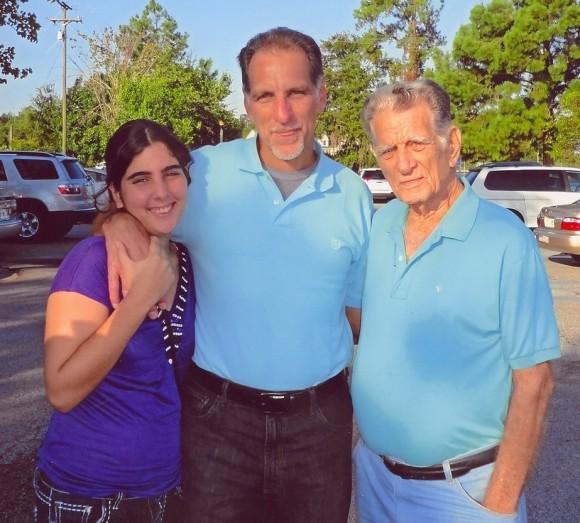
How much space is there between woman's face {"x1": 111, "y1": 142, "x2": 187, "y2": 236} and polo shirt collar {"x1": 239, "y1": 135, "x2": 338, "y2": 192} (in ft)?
1.15

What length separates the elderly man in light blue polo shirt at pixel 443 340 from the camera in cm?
209

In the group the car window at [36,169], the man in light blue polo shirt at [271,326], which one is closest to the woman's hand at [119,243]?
the man in light blue polo shirt at [271,326]

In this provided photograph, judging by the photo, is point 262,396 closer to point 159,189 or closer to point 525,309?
point 159,189

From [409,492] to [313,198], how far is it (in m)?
1.06

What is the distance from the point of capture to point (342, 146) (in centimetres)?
5259

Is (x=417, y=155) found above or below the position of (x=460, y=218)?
above

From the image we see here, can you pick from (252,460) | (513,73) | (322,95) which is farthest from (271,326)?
(513,73)

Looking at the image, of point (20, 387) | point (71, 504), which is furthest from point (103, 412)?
point (20, 387)

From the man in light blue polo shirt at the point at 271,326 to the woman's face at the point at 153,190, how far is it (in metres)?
0.22

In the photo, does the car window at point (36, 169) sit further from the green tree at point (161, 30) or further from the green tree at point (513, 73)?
the green tree at point (161, 30)

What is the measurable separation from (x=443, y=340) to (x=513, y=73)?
121 feet

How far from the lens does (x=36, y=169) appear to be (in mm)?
16328

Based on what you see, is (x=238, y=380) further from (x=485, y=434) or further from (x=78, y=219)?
(x=78, y=219)

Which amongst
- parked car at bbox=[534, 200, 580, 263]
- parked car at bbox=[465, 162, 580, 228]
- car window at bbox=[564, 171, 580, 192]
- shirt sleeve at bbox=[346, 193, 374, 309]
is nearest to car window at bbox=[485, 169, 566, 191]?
parked car at bbox=[465, 162, 580, 228]
